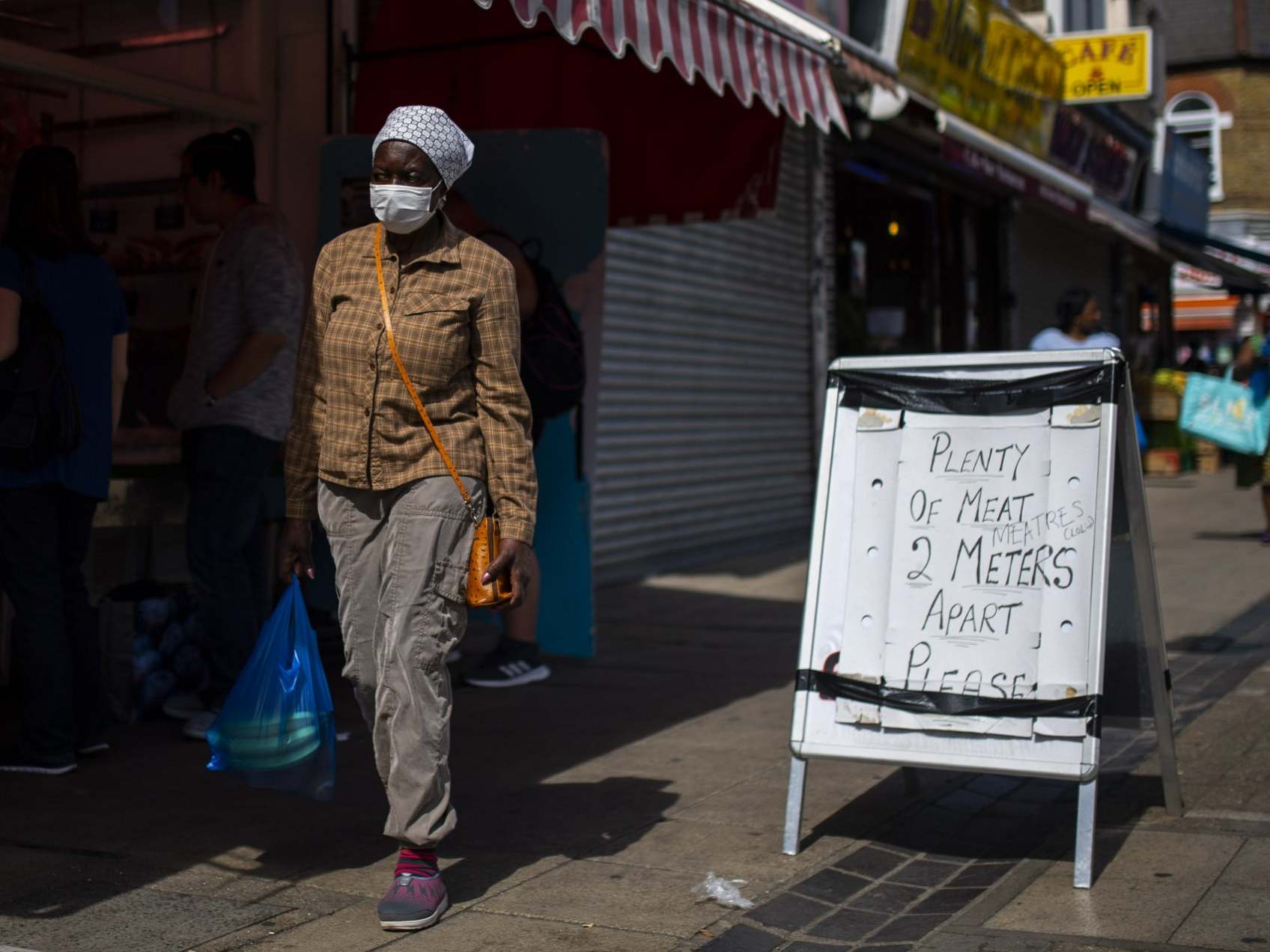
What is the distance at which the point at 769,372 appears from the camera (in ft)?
40.1

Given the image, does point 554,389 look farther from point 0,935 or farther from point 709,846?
point 0,935

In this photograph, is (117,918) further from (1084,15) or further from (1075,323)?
(1084,15)

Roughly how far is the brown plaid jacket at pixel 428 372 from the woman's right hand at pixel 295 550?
7.1 inches

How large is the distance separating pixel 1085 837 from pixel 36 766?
3.10 m

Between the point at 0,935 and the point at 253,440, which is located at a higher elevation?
the point at 253,440

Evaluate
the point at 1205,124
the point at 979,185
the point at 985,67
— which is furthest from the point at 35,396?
the point at 1205,124

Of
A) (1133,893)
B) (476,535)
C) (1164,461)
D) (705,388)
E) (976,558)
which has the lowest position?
(1133,893)

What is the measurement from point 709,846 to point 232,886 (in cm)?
125

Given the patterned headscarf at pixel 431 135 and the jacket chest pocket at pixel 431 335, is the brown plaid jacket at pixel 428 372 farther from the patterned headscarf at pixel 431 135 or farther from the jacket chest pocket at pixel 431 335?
the patterned headscarf at pixel 431 135

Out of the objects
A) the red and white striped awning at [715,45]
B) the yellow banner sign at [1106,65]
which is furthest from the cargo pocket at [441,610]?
the yellow banner sign at [1106,65]

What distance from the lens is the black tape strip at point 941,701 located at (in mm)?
4039

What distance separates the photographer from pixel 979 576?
427cm

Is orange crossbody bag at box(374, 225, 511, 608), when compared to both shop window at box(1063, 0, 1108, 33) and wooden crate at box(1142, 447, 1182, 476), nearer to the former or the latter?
wooden crate at box(1142, 447, 1182, 476)

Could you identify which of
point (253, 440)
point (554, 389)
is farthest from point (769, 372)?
point (253, 440)
